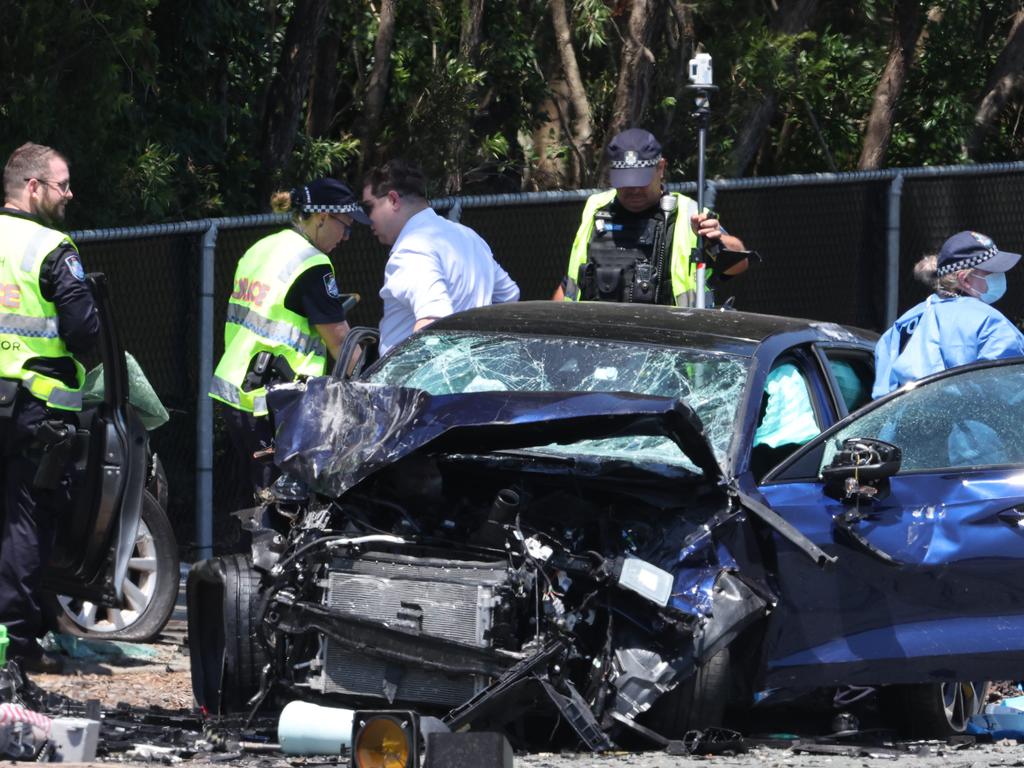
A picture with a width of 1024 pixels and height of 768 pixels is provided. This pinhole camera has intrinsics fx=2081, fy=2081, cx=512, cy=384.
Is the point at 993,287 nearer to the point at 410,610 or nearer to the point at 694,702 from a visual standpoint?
the point at 694,702

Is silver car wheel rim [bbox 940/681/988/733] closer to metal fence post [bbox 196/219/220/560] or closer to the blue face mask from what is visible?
the blue face mask

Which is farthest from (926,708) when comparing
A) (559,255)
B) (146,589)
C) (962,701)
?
(559,255)

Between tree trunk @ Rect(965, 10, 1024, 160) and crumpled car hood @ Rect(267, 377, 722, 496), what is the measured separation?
43.5 ft

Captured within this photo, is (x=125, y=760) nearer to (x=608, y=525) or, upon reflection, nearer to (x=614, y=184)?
(x=608, y=525)

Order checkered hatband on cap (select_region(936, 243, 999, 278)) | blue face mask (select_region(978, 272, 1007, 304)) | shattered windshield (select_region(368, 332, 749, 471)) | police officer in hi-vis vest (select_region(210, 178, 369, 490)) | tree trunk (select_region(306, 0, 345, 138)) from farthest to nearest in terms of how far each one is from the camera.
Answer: tree trunk (select_region(306, 0, 345, 138)), police officer in hi-vis vest (select_region(210, 178, 369, 490)), blue face mask (select_region(978, 272, 1007, 304)), checkered hatband on cap (select_region(936, 243, 999, 278)), shattered windshield (select_region(368, 332, 749, 471))

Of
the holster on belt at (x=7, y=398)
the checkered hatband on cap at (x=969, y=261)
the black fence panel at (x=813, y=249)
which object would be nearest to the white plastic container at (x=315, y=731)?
the holster on belt at (x=7, y=398)

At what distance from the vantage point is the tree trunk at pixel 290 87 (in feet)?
48.8

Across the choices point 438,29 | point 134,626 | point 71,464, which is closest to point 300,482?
point 71,464

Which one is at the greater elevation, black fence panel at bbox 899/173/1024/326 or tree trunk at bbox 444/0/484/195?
tree trunk at bbox 444/0/484/195

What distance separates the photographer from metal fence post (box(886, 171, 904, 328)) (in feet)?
44.6

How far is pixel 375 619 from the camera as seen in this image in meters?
6.41

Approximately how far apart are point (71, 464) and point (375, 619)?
2.26 meters

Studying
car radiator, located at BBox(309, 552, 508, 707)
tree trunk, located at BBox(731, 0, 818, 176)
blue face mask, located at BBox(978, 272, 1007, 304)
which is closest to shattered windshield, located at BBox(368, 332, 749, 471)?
car radiator, located at BBox(309, 552, 508, 707)

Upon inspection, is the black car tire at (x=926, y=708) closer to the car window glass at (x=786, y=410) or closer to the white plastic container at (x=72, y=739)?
the car window glass at (x=786, y=410)
